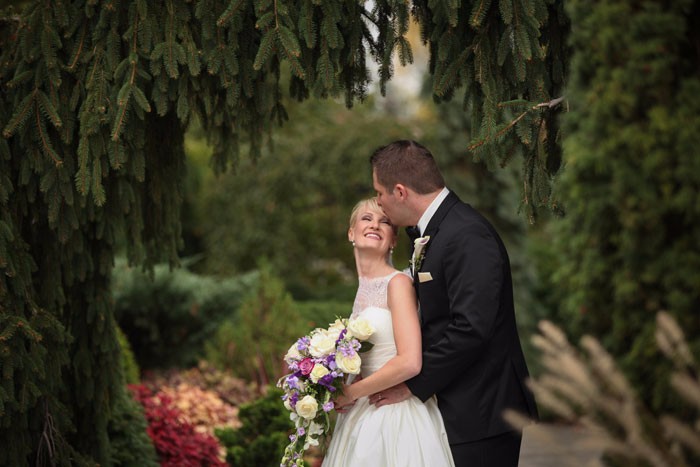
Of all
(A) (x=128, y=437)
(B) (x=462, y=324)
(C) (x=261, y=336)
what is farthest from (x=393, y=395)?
(C) (x=261, y=336)

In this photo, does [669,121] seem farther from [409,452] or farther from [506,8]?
[409,452]

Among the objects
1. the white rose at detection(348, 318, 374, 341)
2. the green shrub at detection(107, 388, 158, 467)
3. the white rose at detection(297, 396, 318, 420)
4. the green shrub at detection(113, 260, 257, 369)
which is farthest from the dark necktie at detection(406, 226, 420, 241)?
the green shrub at detection(113, 260, 257, 369)

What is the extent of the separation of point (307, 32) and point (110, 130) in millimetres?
1024

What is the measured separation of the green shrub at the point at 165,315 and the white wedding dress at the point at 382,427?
19.2 feet

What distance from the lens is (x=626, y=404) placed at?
191 centimetres

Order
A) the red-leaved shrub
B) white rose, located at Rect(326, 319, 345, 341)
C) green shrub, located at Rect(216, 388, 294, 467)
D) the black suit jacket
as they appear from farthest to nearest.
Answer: the red-leaved shrub < green shrub, located at Rect(216, 388, 294, 467) < white rose, located at Rect(326, 319, 345, 341) < the black suit jacket

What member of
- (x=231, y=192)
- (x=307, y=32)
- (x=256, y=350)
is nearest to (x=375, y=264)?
(x=307, y=32)

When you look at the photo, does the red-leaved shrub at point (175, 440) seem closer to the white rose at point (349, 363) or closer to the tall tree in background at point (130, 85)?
the tall tree in background at point (130, 85)

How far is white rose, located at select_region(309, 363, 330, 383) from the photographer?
3.31 m

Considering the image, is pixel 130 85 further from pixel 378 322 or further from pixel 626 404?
pixel 626 404

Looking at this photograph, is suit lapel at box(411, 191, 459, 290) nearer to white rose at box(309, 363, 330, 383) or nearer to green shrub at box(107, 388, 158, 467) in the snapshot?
white rose at box(309, 363, 330, 383)

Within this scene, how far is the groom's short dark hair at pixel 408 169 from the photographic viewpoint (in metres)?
3.45

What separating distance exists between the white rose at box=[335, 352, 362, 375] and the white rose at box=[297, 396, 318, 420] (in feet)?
0.60

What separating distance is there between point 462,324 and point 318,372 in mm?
622
